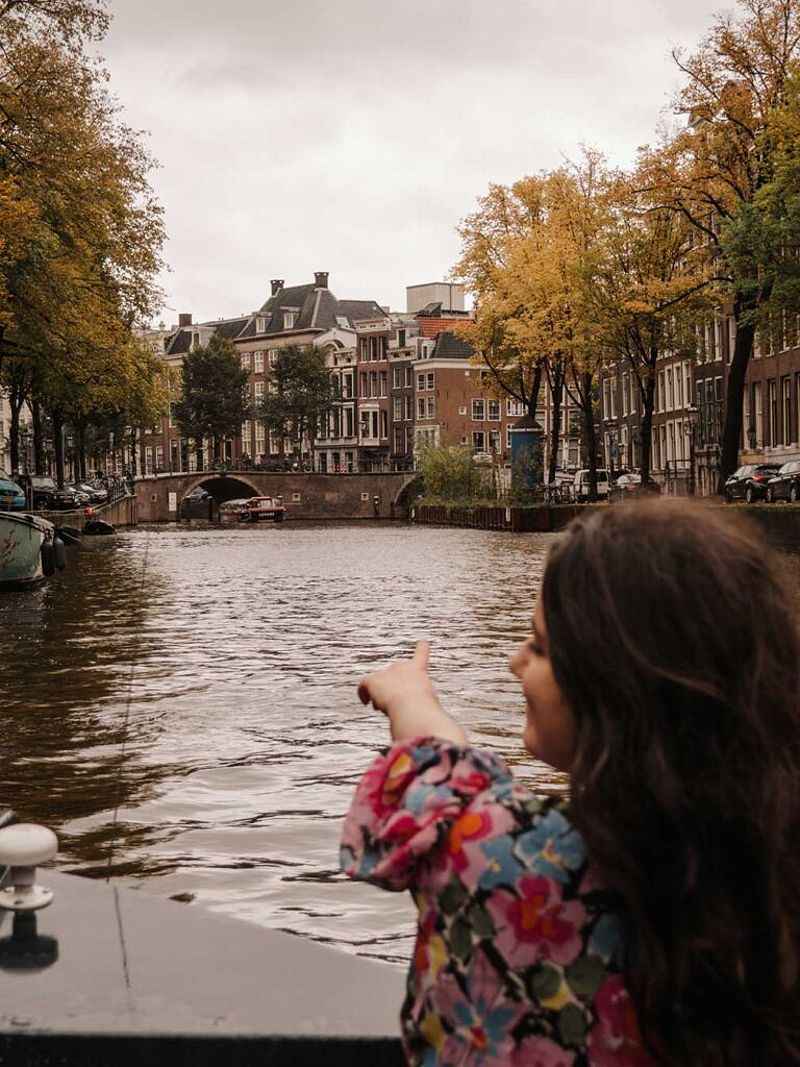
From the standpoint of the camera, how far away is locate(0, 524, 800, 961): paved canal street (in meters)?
5.29

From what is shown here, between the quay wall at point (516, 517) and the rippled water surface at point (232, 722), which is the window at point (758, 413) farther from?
the rippled water surface at point (232, 722)

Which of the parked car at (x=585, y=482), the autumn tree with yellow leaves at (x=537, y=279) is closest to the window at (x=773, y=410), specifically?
the autumn tree with yellow leaves at (x=537, y=279)

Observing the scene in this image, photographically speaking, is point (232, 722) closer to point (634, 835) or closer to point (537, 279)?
point (634, 835)

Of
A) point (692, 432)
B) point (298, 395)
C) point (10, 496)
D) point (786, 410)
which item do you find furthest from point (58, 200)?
point (298, 395)

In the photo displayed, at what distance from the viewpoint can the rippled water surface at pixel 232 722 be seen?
5.30m

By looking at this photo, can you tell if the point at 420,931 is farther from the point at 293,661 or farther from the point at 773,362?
the point at 773,362

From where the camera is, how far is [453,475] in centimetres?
5597

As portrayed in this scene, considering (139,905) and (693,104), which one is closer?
(139,905)

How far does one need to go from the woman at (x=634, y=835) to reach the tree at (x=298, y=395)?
93077 mm

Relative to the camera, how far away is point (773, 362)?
4434 centimetres

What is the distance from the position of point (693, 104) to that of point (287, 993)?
31.4 metres

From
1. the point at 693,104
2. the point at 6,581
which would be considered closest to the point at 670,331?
the point at 693,104

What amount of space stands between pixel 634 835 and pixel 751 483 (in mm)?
36079

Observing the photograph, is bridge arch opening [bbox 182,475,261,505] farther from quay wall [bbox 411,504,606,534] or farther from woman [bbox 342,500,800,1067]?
woman [bbox 342,500,800,1067]
